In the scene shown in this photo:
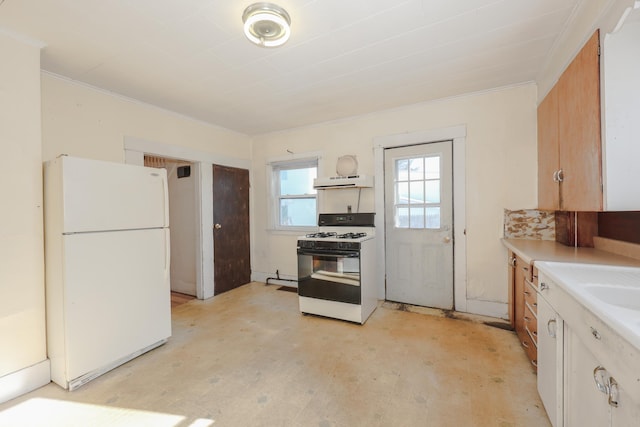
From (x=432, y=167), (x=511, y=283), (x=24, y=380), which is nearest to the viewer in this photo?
(x=24, y=380)

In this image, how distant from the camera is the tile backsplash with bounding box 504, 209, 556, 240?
8.95 feet

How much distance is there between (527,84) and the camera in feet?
9.04

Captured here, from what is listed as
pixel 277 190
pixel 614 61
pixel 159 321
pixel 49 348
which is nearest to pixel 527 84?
pixel 614 61

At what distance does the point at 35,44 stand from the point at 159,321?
2.35 metres

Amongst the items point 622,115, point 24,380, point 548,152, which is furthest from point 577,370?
point 24,380

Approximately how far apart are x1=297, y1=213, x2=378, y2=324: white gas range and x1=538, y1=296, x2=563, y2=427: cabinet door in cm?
147

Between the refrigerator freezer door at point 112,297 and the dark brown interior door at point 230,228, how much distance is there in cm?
149

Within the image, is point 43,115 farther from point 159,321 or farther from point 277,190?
point 277,190

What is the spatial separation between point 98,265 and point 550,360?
2.98 m

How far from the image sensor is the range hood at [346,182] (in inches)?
131

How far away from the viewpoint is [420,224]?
330 cm

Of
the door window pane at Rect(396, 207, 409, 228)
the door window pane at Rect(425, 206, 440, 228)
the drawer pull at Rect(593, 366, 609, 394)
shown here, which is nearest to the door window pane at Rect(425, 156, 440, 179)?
the door window pane at Rect(425, 206, 440, 228)

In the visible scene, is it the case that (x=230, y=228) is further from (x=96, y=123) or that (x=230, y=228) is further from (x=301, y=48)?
(x=301, y=48)

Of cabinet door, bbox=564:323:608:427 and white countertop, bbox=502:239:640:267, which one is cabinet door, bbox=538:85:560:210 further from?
cabinet door, bbox=564:323:608:427
